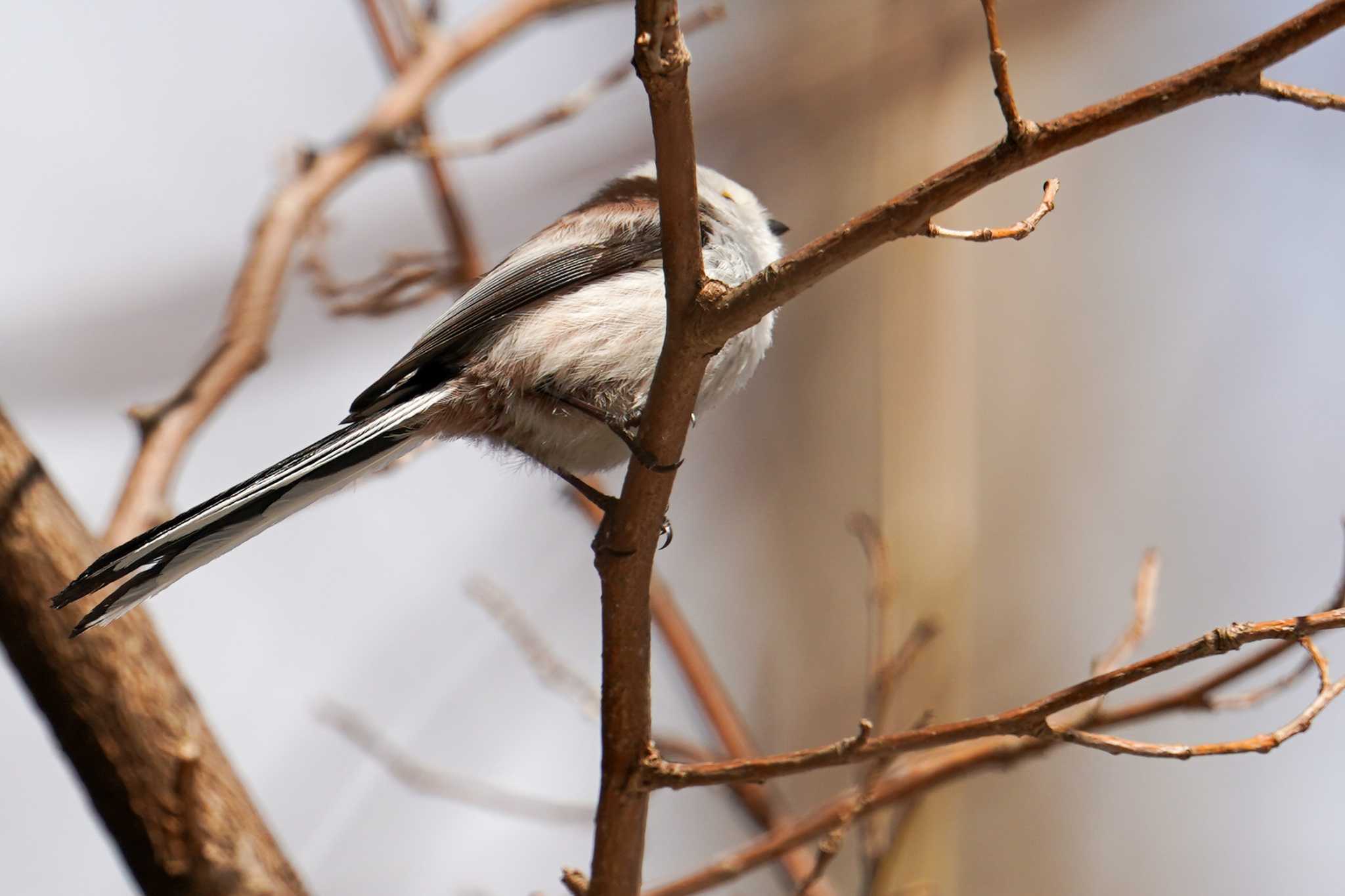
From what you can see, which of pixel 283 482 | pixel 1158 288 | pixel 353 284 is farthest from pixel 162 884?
pixel 1158 288

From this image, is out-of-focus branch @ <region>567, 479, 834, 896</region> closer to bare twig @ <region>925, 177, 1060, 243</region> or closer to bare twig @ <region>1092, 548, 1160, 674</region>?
bare twig @ <region>1092, 548, 1160, 674</region>

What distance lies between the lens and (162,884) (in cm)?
206

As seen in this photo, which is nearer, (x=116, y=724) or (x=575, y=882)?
(x=575, y=882)

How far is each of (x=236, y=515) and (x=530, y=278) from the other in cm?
87

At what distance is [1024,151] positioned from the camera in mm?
1259

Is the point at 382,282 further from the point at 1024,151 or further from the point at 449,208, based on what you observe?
the point at 1024,151

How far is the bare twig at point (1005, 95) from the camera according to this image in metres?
1.25

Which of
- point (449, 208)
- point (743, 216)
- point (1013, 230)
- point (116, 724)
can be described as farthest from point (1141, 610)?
point (449, 208)

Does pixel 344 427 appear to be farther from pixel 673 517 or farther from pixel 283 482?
pixel 673 517

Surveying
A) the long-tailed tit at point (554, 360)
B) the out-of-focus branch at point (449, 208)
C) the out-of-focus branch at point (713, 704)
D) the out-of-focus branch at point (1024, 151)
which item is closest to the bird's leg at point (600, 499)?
the long-tailed tit at point (554, 360)

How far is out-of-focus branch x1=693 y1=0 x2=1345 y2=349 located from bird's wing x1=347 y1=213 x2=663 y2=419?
0.79 meters

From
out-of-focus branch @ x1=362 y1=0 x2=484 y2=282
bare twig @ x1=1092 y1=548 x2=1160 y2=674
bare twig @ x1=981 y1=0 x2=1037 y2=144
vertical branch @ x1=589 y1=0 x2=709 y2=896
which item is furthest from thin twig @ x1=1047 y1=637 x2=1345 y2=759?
out-of-focus branch @ x1=362 y1=0 x2=484 y2=282

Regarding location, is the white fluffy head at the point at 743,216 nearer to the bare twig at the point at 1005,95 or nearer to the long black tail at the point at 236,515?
the long black tail at the point at 236,515

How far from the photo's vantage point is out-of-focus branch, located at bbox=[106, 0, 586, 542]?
2.45m
